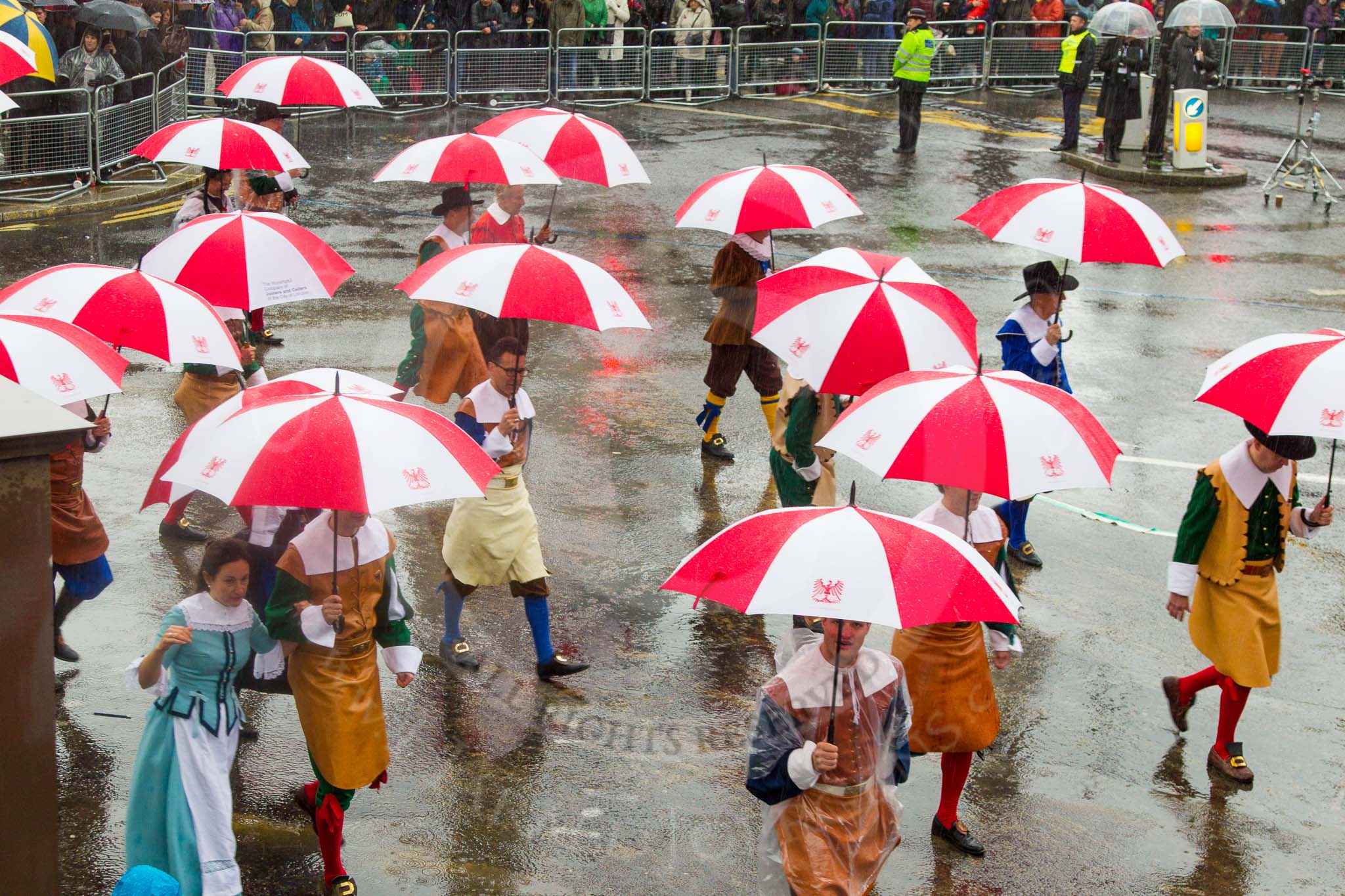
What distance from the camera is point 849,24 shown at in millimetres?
25500

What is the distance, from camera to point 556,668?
7.54 m

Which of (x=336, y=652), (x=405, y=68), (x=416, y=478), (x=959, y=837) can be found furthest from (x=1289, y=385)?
(x=405, y=68)

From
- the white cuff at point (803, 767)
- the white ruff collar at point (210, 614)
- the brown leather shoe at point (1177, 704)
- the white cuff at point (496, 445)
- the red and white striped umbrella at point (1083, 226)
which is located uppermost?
the red and white striped umbrella at point (1083, 226)

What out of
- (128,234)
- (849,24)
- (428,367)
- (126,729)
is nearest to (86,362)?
(126,729)

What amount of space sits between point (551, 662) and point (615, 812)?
1223 mm

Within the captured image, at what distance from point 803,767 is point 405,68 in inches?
781

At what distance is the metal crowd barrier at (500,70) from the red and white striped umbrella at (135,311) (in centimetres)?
1710

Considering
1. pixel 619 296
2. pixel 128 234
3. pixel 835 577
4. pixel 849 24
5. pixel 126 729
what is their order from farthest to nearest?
pixel 849 24 → pixel 128 234 → pixel 619 296 → pixel 126 729 → pixel 835 577

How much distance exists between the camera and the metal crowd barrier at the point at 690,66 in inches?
957

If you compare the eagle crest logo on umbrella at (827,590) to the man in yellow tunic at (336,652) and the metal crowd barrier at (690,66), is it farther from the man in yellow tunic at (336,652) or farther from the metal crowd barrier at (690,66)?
the metal crowd barrier at (690,66)

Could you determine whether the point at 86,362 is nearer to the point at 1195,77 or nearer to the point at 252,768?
the point at 252,768

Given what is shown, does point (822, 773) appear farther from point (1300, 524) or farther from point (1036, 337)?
point (1036, 337)

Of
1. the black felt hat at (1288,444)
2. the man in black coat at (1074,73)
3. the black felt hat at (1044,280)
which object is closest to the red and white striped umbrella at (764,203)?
the black felt hat at (1044,280)

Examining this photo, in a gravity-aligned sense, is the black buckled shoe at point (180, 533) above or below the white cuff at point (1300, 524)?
below
